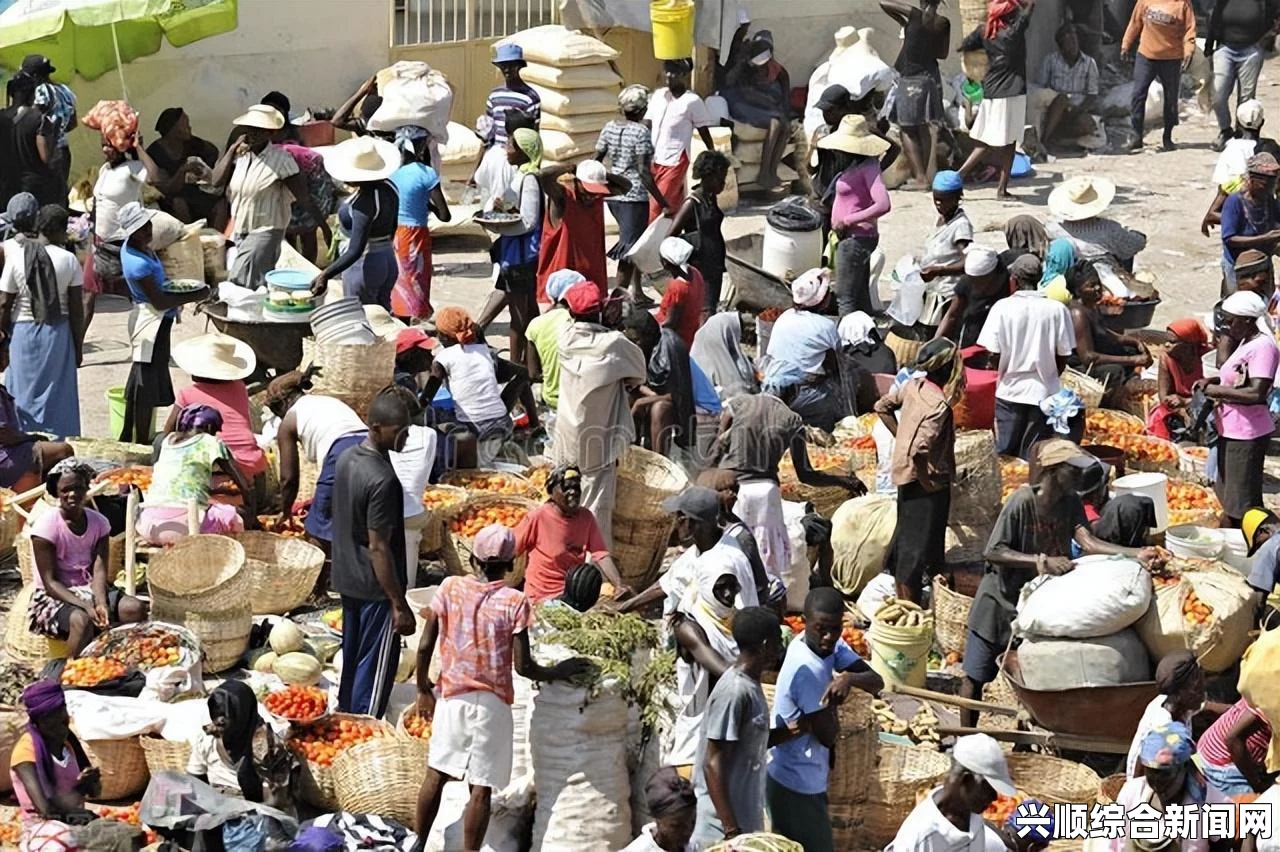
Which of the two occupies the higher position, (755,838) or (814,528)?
(755,838)

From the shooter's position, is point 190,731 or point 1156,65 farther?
point 1156,65

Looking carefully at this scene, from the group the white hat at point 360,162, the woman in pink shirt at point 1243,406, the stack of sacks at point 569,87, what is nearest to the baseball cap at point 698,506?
the woman in pink shirt at point 1243,406

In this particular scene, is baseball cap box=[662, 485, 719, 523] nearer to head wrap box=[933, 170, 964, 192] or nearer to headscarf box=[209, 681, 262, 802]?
headscarf box=[209, 681, 262, 802]

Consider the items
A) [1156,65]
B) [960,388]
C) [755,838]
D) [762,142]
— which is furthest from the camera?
[1156,65]

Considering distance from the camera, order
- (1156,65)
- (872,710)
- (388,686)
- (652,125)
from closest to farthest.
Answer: (872,710)
(388,686)
(652,125)
(1156,65)

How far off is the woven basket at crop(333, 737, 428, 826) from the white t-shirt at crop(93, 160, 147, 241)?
6217 mm

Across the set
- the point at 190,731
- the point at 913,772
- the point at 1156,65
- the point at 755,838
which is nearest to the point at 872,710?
the point at 913,772

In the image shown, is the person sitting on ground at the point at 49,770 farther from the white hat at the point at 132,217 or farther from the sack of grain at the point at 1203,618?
the white hat at the point at 132,217

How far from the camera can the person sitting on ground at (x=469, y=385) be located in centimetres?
1178

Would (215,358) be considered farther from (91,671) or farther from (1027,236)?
(1027,236)

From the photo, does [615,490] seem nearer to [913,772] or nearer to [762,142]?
[913,772]

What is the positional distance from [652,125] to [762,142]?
8.57ft

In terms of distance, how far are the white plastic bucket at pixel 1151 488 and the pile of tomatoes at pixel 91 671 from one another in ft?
16.2

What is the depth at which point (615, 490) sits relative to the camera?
11.1 m
